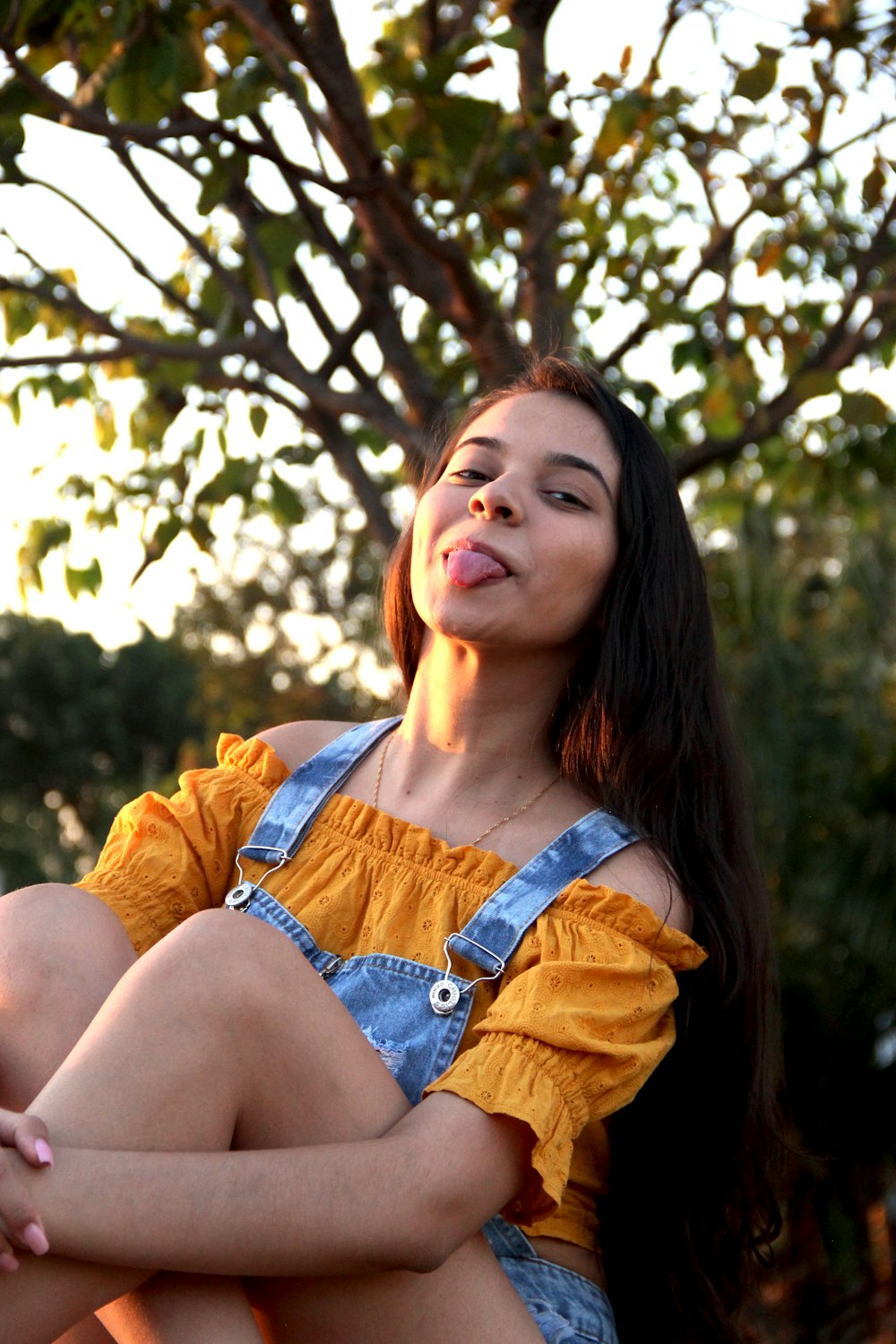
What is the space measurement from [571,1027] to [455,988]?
0.20m

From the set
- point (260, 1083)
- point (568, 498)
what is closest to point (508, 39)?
point (568, 498)

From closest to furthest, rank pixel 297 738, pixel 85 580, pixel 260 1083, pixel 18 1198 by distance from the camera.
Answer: pixel 18 1198 → pixel 260 1083 → pixel 297 738 → pixel 85 580

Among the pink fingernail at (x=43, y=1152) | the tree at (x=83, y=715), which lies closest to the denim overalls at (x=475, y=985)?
the pink fingernail at (x=43, y=1152)

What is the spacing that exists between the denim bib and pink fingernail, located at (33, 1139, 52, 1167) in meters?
0.49

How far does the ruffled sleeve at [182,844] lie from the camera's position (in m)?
2.01

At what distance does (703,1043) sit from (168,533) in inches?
76.1

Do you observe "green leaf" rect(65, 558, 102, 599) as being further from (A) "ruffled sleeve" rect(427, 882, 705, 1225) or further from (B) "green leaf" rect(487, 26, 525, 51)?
(A) "ruffled sleeve" rect(427, 882, 705, 1225)

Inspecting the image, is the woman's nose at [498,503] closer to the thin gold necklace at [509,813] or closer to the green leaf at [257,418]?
the thin gold necklace at [509,813]

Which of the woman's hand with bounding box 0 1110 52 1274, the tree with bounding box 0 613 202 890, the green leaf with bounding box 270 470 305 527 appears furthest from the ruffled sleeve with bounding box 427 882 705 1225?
the tree with bounding box 0 613 202 890

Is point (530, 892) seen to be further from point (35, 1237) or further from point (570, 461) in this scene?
point (35, 1237)

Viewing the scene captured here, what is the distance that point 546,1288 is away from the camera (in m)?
1.81

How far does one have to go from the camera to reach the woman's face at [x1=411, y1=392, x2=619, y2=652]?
200cm

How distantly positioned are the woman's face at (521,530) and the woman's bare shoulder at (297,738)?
30cm

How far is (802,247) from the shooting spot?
3.98 meters
